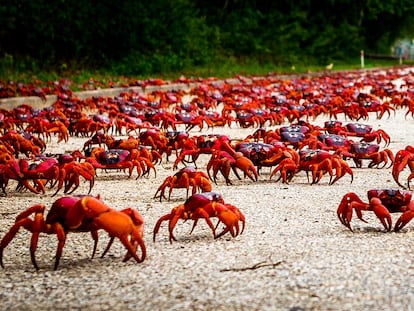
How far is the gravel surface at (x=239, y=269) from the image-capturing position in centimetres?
Answer: 381

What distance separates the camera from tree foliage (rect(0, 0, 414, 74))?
92.0 feet

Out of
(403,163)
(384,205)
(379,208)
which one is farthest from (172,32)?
(379,208)

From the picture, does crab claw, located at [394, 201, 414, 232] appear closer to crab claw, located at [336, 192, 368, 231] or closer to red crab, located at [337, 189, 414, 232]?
red crab, located at [337, 189, 414, 232]

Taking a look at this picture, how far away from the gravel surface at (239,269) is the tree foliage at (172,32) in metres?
22.2

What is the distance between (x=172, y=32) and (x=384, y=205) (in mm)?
27403

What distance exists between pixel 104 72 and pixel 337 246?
23262 millimetres

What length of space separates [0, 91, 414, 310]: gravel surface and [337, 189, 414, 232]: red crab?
0.10m

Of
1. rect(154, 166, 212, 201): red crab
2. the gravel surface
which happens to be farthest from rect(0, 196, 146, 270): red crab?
rect(154, 166, 212, 201): red crab

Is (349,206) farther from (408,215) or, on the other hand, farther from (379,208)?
(408,215)

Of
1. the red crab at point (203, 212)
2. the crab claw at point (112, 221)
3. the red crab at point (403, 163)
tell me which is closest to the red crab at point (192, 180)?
the red crab at point (203, 212)

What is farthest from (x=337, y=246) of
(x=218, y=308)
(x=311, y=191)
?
(x=311, y=191)

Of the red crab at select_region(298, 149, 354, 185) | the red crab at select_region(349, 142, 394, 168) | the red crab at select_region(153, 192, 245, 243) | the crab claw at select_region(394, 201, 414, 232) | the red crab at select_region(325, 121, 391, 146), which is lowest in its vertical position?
the red crab at select_region(325, 121, 391, 146)

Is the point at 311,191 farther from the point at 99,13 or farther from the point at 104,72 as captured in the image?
the point at 99,13

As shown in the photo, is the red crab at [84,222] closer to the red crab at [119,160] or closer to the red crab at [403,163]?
the red crab at [403,163]
